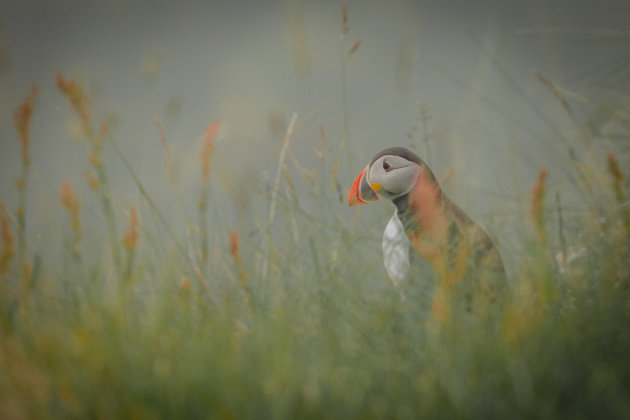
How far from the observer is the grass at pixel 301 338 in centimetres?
100

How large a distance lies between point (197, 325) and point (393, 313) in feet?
1.52

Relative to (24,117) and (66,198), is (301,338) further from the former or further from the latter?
(24,117)

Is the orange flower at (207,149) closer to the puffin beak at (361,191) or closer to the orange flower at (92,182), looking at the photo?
the orange flower at (92,182)

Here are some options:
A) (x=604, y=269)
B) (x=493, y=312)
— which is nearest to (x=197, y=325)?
(x=493, y=312)

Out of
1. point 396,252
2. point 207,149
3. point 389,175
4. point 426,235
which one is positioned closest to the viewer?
point 207,149

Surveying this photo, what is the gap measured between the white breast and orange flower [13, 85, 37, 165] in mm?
936

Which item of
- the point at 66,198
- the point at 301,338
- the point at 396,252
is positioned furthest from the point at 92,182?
the point at 396,252

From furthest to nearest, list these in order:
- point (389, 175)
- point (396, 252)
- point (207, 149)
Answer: point (389, 175) → point (396, 252) → point (207, 149)

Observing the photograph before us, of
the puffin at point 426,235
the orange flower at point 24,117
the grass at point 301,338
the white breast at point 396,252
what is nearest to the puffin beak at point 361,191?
the puffin at point 426,235

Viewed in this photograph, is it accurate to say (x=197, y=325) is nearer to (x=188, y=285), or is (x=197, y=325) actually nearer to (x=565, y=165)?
(x=188, y=285)

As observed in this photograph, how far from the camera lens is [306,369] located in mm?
1079

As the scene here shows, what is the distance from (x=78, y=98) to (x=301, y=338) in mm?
694

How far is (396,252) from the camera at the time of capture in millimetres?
1675

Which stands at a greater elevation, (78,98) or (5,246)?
(78,98)
